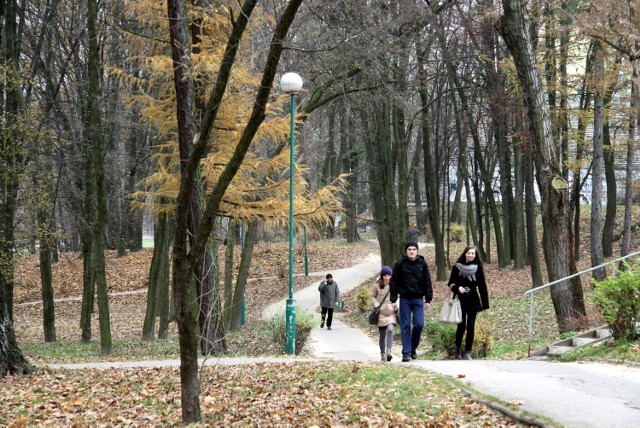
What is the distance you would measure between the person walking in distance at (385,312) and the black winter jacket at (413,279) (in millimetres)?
611

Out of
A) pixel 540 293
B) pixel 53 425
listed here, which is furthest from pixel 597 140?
pixel 53 425

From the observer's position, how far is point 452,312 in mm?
10516

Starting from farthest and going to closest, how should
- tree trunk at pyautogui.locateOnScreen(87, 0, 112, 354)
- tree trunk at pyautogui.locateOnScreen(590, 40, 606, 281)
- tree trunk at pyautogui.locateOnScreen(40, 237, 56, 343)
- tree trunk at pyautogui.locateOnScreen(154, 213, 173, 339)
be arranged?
tree trunk at pyautogui.locateOnScreen(154, 213, 173, 339) → tree trunk at pyautogui.locateOnScreen(40, 237, 56, 343) → tree trunk at pyautogui.locateOnScreen(590, 40, 606, 281) → tree trunk at pyautogui.locateOnScreen(87, 0, 112, 354)

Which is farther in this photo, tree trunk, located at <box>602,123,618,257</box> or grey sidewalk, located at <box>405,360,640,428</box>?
tree trunk, located at <box>602,123,618,257</box>

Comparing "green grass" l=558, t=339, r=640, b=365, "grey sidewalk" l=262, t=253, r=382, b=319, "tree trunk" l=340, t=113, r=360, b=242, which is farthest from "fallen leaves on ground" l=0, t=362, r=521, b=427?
"tree trunk" l=340, t=113, r=360, b=242

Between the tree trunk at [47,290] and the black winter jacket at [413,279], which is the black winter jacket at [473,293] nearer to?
the black winter jacket at [413,279]

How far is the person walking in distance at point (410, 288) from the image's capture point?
10.5m

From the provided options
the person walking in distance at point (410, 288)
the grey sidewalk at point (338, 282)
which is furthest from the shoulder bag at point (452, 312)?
the grey sidewalk at point (338, 282)

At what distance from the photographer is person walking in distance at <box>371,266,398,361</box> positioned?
1132cm

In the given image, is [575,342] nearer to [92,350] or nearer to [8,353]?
[8,353]

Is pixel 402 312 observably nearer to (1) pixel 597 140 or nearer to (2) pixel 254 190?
(2) pixel 254 190

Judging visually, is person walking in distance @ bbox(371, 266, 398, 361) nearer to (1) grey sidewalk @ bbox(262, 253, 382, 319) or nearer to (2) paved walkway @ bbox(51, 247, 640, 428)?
(2) paved walkway @ bbox(51, 247, 640, 428)

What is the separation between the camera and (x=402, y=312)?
34.9ft

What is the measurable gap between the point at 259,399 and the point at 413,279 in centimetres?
343
